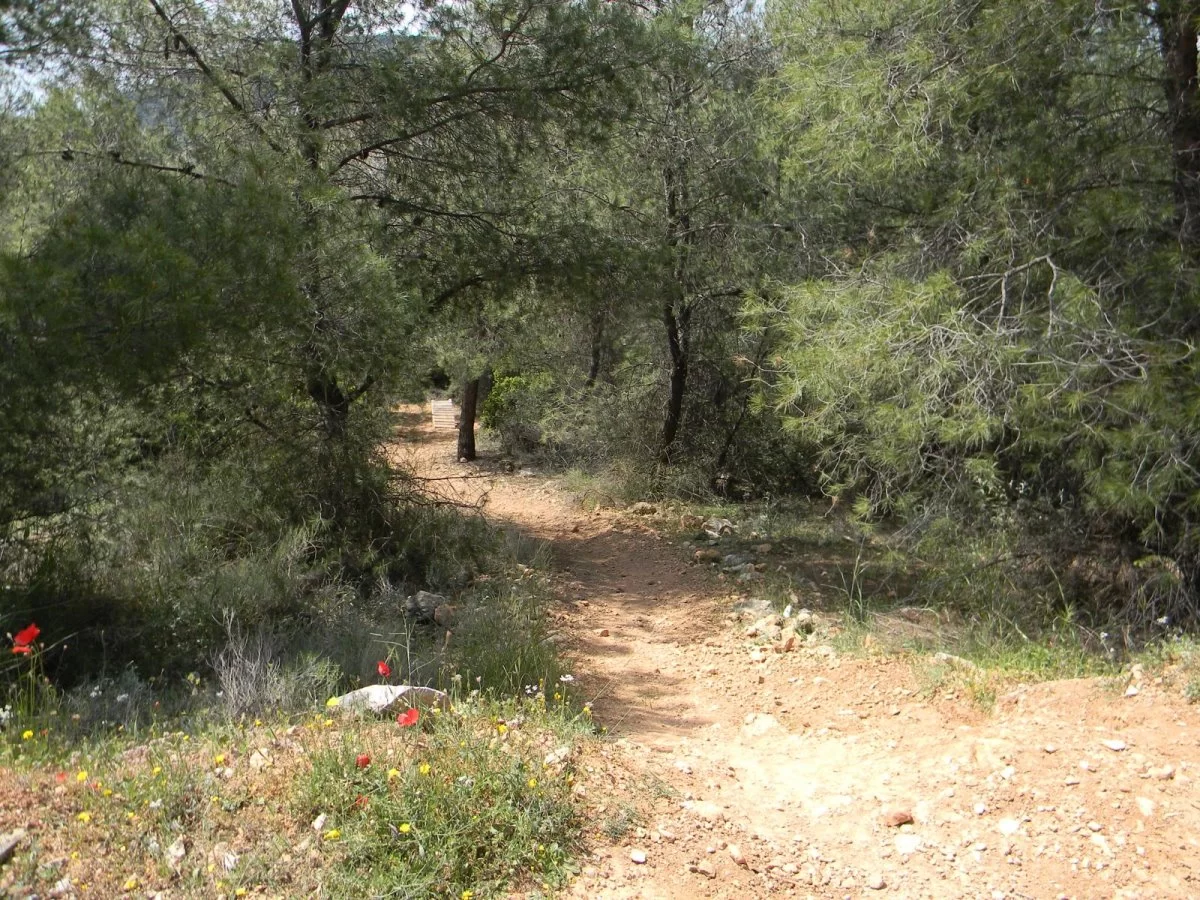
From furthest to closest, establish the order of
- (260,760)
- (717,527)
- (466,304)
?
(717,527), (466,304), (260,760)

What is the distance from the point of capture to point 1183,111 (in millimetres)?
6609

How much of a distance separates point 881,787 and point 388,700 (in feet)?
7.23

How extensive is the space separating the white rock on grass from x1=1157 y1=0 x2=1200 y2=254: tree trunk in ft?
17.0

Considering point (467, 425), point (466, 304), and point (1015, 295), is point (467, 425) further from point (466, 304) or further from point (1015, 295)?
point (1015, 295)

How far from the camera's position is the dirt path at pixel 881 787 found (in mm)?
3893

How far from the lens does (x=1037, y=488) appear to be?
7.13m

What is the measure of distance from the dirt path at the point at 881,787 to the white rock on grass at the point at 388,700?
0.79 m

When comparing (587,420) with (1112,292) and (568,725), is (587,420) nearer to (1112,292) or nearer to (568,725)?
(1112,292)

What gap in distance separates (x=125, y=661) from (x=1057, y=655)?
507cm

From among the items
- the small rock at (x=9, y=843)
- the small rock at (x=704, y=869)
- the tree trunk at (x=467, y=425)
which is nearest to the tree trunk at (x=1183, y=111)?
the small rock at (x=704, y=869)

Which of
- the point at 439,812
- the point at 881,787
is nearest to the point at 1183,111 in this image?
the point at 881,787

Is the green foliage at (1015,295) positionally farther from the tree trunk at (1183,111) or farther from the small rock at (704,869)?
the small rock at (704,869)

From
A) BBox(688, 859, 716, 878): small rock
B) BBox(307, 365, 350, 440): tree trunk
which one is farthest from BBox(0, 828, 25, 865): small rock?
BBox(307, 365, 350, 440): tree trunk

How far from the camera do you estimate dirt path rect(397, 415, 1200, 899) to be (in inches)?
153
